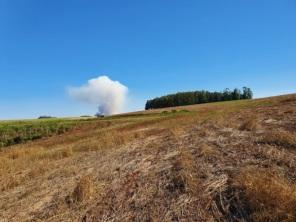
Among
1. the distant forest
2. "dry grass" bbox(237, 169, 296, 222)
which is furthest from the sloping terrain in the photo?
the distant forest

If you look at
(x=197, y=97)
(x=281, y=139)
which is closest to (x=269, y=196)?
(x=281, y=139)

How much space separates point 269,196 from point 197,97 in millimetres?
123903

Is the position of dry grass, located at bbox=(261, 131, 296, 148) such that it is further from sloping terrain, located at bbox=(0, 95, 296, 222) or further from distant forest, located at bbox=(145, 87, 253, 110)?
distant forest, located at bbox=(145, 87, 253, 110)

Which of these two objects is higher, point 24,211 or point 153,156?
point 153,156

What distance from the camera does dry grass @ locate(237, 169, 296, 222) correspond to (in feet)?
13.8

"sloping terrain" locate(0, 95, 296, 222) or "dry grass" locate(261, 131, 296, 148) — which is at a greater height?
"dry grass" locate(261, 131, 296, 148)

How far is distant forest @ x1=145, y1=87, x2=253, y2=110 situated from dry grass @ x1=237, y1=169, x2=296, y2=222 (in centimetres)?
11871

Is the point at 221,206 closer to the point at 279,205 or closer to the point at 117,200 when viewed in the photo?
the point at 279,205

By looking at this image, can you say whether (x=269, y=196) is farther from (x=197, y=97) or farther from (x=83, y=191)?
(x=197, y=97)

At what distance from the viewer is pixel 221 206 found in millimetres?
4938

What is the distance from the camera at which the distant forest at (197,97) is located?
123 meters

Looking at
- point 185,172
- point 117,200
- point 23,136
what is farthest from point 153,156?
point 23,136

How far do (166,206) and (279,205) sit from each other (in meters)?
1.85

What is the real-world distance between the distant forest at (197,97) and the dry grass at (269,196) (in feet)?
389
